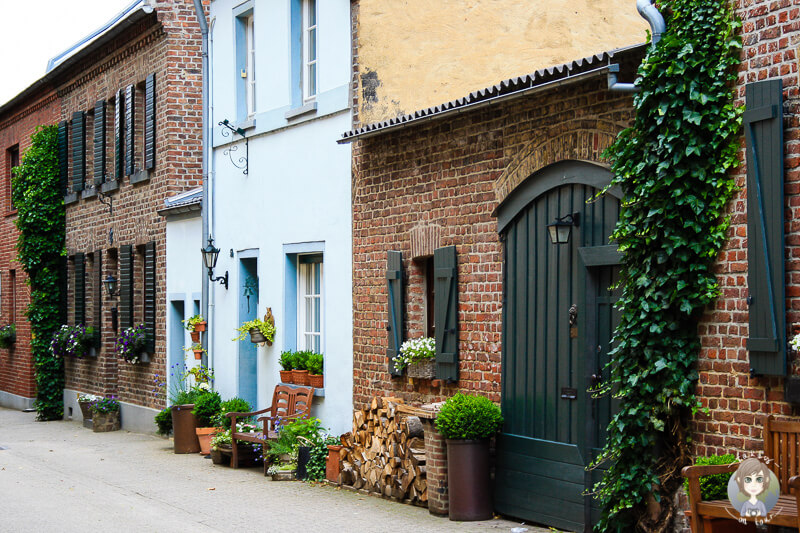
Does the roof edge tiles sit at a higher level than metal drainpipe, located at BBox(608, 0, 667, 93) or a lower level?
lower

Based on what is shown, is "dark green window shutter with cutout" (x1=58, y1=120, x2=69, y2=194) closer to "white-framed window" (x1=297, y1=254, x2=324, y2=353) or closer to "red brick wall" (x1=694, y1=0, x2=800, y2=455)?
"white-framed window" (x1=297, y1=254, x2=324, y2=353)

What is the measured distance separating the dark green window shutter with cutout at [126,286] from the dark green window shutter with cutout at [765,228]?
15.0 metres

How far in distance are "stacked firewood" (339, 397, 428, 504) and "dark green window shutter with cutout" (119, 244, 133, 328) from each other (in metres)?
9.48

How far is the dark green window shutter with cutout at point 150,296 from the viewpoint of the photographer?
19.2 meters

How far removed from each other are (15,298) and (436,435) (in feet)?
68.7

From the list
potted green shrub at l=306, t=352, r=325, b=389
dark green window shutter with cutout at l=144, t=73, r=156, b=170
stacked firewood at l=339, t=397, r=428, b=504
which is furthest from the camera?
dark green window shutter with cutout at l=144, t=73, r=156, b=170

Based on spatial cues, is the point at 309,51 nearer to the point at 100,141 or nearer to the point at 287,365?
the point at 287,365

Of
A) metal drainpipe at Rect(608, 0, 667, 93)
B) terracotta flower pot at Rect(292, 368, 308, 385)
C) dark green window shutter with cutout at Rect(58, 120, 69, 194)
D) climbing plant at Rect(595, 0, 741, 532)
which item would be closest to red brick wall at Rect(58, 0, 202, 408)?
dark green window shutter with cutout at Rect(58, 120, 69, 194)

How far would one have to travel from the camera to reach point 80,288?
23.0m

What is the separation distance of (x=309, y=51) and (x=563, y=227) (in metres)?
6.24

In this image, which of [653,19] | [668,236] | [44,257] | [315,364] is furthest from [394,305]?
[44,257]

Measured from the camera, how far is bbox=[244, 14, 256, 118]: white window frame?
1585cm

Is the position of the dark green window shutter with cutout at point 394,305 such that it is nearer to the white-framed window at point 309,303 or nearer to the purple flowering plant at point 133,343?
the white-framed window at point 309,303

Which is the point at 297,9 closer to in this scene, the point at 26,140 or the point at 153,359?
→ the point at 153,359
